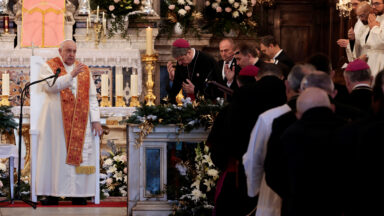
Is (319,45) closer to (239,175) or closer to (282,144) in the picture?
(239,175)

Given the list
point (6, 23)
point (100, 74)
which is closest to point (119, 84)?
point (100, 74)

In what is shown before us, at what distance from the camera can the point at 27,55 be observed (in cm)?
1197

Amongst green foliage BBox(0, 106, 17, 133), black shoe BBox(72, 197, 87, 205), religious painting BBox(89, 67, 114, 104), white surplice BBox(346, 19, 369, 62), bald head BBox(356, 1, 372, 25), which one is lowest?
black shoe BBox(72, 197, 87, 205)

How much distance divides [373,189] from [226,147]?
2.00 meters

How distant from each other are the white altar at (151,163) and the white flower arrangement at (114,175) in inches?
66.0

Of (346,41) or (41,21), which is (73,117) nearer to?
(346,41)

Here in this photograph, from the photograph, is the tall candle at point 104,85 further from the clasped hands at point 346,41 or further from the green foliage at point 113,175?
the clasped hands at point 346,41

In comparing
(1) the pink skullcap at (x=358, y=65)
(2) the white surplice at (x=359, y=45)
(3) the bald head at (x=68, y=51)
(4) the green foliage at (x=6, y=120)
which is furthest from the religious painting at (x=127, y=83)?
(1) the pink skullcap at (x=358, y=65)

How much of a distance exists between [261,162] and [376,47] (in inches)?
168

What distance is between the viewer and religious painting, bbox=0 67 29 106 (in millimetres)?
11609

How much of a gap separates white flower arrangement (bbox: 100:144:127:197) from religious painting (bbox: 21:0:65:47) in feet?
8.48

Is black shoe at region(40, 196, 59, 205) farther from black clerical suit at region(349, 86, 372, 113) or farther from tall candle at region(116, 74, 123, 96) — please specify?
black clerical suit at region(349, 86, 372, 113)

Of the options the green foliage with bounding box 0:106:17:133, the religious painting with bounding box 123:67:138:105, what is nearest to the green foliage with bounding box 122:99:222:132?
the green foliage with bounding box 0:106:17:133

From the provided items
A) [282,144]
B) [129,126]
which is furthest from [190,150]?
[282,144]
